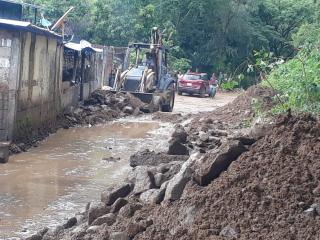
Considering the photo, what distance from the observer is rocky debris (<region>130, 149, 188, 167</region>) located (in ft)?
37.3

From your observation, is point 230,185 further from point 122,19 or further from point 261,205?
point 122,19

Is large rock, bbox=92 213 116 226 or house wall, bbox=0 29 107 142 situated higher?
house wall, bbox=0 29 107 142

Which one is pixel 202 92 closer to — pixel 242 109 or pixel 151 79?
pixel 151 79

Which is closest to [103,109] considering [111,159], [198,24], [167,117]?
[167,117]

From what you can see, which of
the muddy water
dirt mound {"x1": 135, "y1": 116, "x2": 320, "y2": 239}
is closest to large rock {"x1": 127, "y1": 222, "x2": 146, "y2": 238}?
dirt mound {"x1": 135, "y1": 116, "x2": 320, "y2": 239}

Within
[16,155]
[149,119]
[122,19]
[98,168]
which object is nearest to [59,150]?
[16,155]

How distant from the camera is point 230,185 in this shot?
681cm

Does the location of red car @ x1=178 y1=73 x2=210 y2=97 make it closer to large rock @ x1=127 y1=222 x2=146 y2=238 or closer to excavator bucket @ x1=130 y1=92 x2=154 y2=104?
excavator bucket @ x1=130 y1=92 x2=154 y2=104

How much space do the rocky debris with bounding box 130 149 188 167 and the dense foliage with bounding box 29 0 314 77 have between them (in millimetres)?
26575

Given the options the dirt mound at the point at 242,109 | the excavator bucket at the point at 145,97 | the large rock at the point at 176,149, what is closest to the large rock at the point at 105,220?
the large rock at the point at 176,149

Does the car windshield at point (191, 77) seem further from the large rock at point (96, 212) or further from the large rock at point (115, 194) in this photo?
the large rock at point (96, 212)

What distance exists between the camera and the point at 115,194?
8531mm

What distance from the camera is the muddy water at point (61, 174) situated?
952cm

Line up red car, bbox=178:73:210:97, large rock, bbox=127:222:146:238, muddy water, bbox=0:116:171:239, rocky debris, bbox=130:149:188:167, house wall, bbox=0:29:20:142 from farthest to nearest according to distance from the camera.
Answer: red car, bbox=178:73:210:97, house wall, bbox=0:29:20:142, rocky debris, bbox=130:149:188:167, muddy water, bbox=0:116:171:239, large rock, bbox=127:222:146:238
